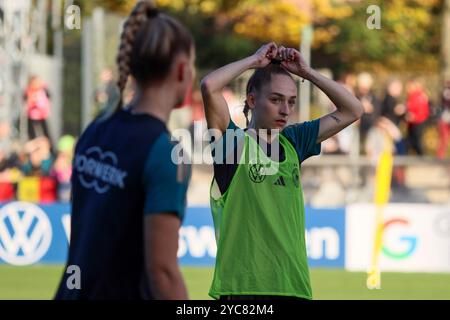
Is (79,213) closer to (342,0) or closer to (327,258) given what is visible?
(327,258)

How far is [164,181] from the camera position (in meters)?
4.11

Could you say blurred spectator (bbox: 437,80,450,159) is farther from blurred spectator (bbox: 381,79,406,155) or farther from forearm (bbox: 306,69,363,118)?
forearm (bbox: 306,69,363,118)

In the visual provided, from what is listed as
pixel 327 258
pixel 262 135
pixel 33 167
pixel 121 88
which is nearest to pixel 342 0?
pixel 33 167

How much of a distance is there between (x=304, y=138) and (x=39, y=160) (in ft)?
44.3

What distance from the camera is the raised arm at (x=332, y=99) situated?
6336mm

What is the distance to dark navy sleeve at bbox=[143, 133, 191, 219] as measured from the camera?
409 cm

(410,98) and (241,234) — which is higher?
(410,98)

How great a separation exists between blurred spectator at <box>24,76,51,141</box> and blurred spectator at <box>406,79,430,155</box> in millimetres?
5963

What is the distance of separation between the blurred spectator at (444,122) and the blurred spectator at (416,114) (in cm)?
41

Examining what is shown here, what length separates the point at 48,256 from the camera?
53.6 feet

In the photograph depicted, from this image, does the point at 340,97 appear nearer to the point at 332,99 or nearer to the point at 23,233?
the point at 332,99

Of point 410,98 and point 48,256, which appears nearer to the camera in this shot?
point 48,256

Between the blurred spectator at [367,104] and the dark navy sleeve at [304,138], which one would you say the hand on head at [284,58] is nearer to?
the dark navy sleeve at [304,138]
